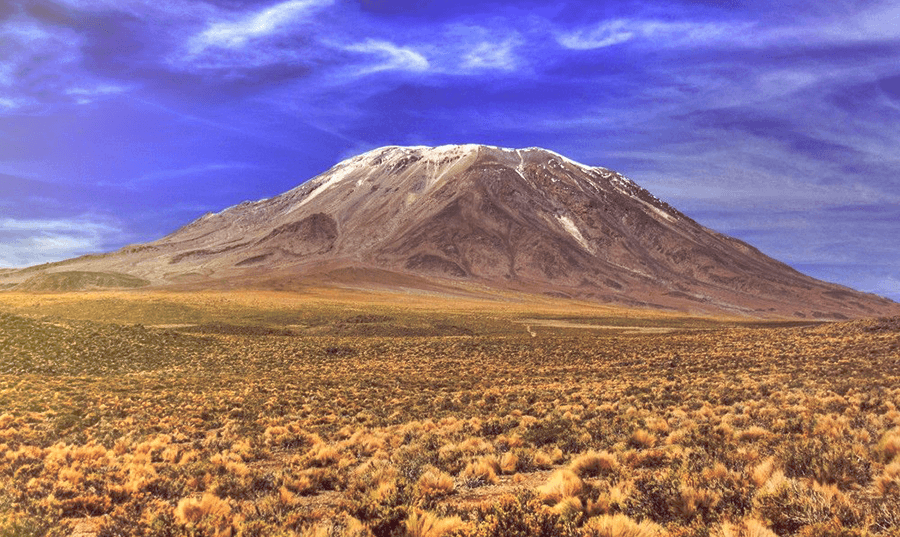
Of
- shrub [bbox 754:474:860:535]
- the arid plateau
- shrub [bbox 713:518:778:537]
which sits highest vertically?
shrub [bbox 754:474:860:535]

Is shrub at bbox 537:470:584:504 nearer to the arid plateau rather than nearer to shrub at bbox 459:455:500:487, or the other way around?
the arid plateau

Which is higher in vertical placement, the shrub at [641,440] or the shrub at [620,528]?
the shrub at [620,528]

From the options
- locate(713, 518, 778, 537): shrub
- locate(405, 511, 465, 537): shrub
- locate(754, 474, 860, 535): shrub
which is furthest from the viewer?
locate(405, 511, 465, 537): shrub

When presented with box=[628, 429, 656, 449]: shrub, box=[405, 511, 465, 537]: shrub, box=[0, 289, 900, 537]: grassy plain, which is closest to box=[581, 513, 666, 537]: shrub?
box=[0, 289, 900, 537]: grassy plain

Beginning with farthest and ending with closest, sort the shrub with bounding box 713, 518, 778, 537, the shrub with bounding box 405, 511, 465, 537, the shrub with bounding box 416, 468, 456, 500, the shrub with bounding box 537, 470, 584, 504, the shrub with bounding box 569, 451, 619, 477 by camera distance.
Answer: the shrub with bounding box 569, 451, 619, 477
the shrub with bounding box 416, 468, 456, 500
the shrub with bounding box 537, 470, 584, 504
the shrub with bounding box 405, 511, 465, 537
the shrub with bounding box 713, 518, 778, 537

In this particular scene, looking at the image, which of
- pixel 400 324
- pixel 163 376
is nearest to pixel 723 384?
pixel 163 376

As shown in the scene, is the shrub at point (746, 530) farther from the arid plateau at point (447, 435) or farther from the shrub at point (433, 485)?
the shrub at point (433, 485)

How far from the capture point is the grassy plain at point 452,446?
6.91 metres

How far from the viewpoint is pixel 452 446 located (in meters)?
11.8

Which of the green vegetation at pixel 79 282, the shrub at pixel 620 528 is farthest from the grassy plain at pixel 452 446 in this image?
the green vegetation at pixel 79 282

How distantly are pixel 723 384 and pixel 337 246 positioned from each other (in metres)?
177

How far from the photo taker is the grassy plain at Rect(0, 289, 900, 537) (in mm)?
6914

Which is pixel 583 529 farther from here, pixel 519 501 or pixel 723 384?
pixel 723 384

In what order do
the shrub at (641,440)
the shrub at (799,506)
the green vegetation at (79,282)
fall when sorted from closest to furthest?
the shrub at (799,506) < the shrub at (641,440) < the green vegetation at (79,282)
